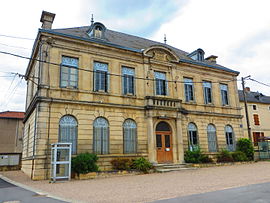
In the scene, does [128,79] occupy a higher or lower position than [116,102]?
higher

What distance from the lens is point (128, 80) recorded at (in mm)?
16172

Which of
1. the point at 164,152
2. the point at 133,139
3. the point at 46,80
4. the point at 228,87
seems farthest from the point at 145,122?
the point at 228,87

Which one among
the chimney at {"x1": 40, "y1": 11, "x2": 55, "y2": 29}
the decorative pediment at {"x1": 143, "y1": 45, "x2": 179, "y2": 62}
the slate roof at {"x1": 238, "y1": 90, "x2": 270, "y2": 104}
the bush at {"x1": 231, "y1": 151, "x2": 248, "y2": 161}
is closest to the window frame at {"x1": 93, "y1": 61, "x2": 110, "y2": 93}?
the decorative pediment at {"x1": 143, "y1": 45, "x2": 179, "y2": 62}

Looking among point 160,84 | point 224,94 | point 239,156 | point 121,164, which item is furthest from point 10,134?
point 239,156

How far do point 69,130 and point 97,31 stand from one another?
7.10 meters

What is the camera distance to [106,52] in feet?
51.2

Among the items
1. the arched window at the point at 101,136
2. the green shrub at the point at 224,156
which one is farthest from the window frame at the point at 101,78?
the green shrub at the point at 224,156

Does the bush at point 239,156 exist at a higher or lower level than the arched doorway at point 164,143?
lower

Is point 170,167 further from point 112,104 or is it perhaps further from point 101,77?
point 101,77

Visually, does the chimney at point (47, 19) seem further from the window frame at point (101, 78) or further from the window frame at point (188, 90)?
the window frame at point (188, 90)

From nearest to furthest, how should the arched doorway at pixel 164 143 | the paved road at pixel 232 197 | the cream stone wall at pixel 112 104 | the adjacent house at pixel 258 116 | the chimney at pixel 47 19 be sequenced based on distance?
the paved road at pixel 232 197 → the cream stone wall at pixel 112 104 → the chimney at pixel 47 19 → the arched doorway at pixel 164 143 → the adjacent house at pixel 258 116

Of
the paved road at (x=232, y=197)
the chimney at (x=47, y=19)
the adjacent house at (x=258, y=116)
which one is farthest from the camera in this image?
the adjacent house at (x=258, y=116)

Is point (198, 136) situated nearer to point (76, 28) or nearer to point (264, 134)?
point (76, 28)

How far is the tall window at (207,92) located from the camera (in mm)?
19423
